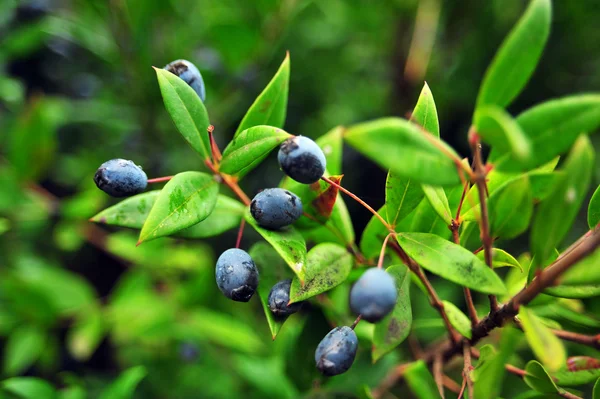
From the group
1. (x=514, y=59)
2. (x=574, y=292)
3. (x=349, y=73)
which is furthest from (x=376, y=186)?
(x=514, y=59)

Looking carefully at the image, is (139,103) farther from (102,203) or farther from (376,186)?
(376,186)

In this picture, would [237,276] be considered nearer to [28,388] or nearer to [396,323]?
[396,323]

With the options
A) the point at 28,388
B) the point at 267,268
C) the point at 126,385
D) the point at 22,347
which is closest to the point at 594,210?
the point at 267,268

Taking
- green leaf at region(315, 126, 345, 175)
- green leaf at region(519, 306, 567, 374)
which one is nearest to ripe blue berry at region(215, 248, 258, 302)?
green leaf at region(315, 126, 345, 175)

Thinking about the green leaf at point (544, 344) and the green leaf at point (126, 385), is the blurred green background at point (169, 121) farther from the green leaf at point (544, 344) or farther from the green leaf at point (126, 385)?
the green leaf at point (544, 344)

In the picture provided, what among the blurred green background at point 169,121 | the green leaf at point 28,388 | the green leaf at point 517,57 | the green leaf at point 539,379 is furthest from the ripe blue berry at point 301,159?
the green leaf at point 28,388
